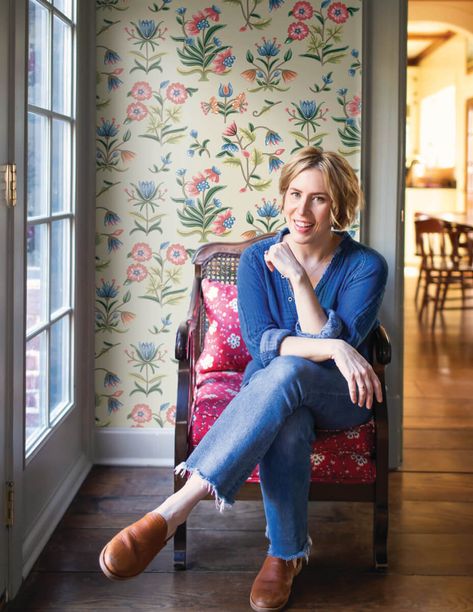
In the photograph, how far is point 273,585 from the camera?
2.35 m

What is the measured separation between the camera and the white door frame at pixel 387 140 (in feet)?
11.1

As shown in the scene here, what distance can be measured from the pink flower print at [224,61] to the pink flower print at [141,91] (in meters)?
0.27

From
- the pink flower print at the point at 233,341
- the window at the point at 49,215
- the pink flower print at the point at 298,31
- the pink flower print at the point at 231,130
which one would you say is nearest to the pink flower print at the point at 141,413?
the window at the point at 49,215

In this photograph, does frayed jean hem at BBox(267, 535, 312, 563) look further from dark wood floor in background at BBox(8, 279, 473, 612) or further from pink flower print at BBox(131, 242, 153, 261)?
pink flower print at BBox(131, 242, 153, 261)

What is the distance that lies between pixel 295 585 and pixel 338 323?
738 mm

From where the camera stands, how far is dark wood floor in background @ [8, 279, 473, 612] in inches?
93.6

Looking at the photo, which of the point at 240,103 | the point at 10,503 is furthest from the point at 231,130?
the point at 10,503

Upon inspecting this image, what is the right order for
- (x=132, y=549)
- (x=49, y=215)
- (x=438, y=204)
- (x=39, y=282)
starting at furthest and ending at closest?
(x=438, y=204)
(x=49, y=215)
(x=39, y=282)
(x=132, y=549)

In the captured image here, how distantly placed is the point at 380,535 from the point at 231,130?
1.66 m

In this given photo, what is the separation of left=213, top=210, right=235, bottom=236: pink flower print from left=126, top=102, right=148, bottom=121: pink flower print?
49 cm

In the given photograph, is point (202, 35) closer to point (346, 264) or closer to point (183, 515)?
point (346, 264)

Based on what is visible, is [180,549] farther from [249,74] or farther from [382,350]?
[249,74]

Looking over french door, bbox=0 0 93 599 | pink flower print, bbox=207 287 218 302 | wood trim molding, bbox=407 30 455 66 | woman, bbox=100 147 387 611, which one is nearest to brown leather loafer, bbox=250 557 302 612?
woman, bbox=100 147 387 611

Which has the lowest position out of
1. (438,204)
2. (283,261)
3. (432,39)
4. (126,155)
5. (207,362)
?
(207,362)
